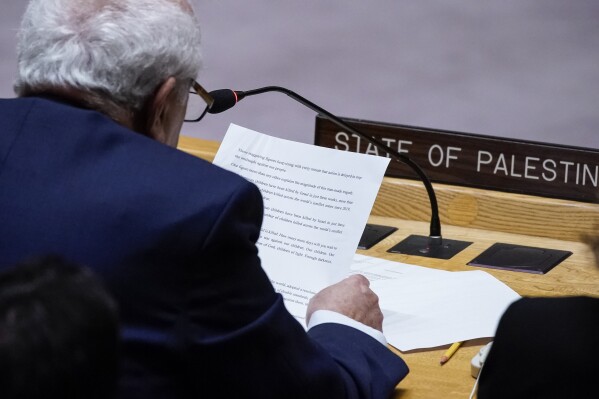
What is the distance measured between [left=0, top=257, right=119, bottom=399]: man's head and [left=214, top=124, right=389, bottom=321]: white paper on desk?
3.22 ft

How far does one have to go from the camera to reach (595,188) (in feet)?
7.40

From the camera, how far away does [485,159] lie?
2.35m

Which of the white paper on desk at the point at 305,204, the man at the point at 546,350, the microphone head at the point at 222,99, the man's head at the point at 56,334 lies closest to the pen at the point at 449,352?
the white paper on desk at the point at 305,204

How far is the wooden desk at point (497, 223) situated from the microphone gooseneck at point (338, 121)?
3.2 inches

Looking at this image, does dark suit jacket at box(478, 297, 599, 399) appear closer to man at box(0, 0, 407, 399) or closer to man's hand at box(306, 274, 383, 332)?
man at box(0, 0, 407, 399)

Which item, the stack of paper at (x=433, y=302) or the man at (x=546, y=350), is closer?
the man at (x=546, y=350)

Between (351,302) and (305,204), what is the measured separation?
27 cm

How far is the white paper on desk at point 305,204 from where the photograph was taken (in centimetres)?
173

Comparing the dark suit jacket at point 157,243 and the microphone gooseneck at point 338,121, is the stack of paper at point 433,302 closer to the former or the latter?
the microphone gooseneck at point 338,121

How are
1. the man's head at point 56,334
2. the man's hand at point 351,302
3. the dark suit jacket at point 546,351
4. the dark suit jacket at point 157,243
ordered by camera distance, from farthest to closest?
→ 1. the man's hand at point 351,302
2. the dark suit jacket at point 157,243
3. the dark suit jacket at point 546,351
4. the man's head at point 56,334

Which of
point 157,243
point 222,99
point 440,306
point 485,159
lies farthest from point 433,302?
point 157,243

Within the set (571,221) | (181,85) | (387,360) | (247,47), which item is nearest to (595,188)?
(571,221)

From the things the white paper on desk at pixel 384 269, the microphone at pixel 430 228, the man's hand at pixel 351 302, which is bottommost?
the man's hand at pixel 351 302

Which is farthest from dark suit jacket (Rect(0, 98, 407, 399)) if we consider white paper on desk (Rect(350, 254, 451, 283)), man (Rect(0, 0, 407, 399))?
white paper on desk (Rect(350, 254, 451, 283))
